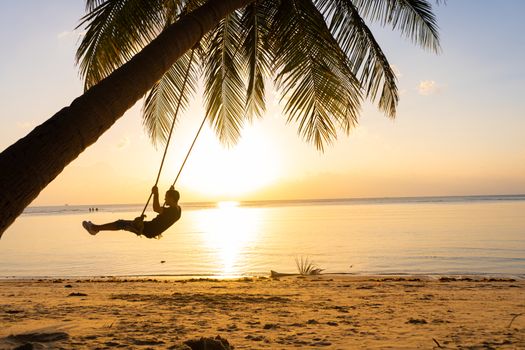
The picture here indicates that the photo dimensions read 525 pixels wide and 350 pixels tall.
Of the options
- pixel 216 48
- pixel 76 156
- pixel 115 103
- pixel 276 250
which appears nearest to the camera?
pixel 76 156

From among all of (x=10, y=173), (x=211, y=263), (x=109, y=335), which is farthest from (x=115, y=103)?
(x=211, y=263)

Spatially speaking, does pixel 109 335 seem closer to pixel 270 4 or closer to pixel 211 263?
pixel 270 4

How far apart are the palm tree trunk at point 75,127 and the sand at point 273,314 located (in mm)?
3190

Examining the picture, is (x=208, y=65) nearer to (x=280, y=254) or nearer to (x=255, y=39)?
(x=255, y=39)

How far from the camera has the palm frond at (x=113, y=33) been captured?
717 cm

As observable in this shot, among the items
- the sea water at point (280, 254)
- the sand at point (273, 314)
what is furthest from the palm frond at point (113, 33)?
the sea water at point (280, 254)

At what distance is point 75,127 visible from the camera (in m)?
3.44

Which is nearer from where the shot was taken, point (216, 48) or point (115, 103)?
point (115, 103)

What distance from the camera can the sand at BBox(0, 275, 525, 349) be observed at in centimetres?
631

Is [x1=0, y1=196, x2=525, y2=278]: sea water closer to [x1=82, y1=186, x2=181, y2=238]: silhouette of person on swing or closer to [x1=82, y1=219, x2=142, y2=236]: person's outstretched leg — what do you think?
[x1=82, y1=219, x2=142, y2=236]: person's outstretched leg

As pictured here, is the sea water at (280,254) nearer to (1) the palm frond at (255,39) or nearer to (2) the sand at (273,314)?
(2) the sand at (273,314)

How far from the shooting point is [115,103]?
381cm

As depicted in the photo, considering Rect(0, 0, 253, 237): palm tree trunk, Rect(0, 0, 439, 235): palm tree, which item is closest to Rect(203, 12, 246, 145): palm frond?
Rect(0, 0, 439, 235): palm tree

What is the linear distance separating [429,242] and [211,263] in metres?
9.59
